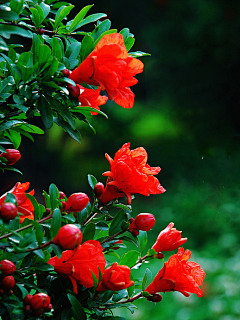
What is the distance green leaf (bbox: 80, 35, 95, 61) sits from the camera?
1.63ft

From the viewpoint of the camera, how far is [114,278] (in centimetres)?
49

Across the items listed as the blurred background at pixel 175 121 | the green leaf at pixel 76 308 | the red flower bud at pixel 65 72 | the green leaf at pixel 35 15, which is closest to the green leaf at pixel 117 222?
the green leaf at pixel 76 308

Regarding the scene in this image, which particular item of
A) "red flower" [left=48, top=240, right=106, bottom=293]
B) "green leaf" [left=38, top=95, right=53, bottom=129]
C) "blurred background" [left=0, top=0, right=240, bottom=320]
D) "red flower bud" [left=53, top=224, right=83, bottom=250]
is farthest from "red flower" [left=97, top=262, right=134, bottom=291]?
"blurred background" [left=0, top=0, right=240, bottom=320]

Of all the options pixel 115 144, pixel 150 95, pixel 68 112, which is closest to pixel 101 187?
pixel 68 112

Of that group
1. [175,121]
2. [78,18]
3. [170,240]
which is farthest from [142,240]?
[175,121]

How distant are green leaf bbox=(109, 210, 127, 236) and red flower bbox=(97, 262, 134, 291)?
0.08 metres

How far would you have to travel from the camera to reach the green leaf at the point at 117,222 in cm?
57

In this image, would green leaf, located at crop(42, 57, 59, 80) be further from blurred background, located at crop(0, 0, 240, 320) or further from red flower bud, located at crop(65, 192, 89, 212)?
blurred background, located at crop(0, 0, 240, 320)

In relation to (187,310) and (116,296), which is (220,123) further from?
(116,296)

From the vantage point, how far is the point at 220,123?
2820 millimetres

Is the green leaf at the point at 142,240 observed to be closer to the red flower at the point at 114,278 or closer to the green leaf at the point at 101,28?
the red flower at the point at 114,278

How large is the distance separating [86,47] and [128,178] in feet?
0.67

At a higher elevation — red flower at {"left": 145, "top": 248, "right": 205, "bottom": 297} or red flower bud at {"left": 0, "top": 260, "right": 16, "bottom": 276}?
red flower bud at {"left": 0, "top": 260, "right": 16, "bottom": 276}

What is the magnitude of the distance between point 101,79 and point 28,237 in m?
0.24
